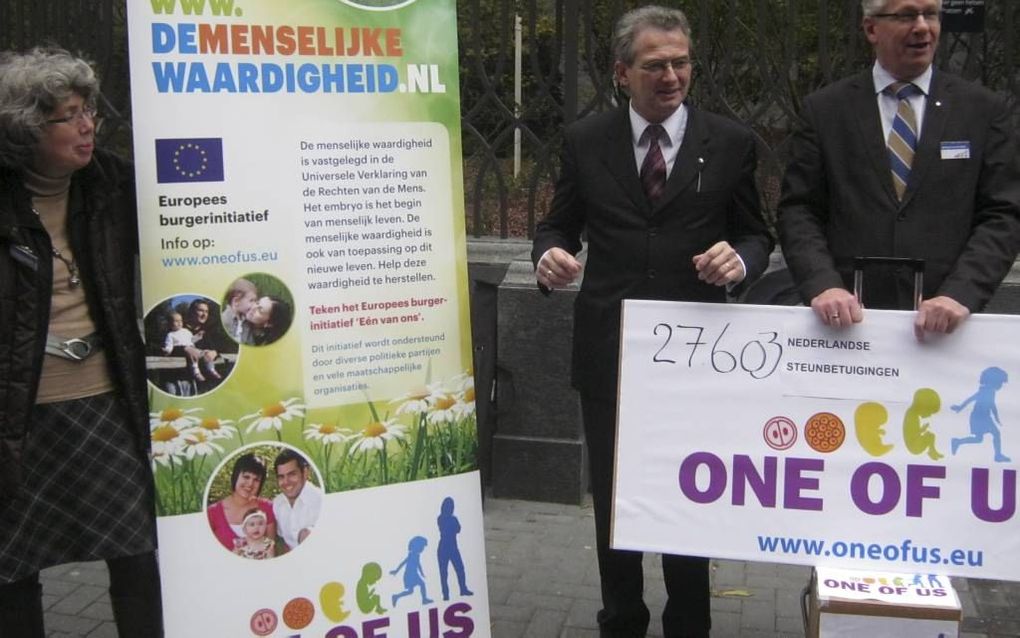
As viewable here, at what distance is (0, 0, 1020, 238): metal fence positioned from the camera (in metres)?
4.89

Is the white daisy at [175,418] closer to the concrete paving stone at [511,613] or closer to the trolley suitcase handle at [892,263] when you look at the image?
the concrete paving stone at [511,613]

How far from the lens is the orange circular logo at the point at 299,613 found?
2.98 m

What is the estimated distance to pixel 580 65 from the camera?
17.2ft

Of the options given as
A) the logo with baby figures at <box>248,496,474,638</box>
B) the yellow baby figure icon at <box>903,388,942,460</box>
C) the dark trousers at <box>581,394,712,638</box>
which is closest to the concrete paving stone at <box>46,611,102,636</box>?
the logo with baby figures at <box>248,496,474,638</box>

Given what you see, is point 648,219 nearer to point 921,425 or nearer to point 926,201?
point 926,201

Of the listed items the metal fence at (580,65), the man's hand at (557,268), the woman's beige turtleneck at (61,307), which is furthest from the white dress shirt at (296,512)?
the metal fence at (580,65)

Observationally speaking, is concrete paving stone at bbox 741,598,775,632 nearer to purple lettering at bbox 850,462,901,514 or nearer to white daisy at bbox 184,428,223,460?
purple lettering at bbox 850,462,901,514

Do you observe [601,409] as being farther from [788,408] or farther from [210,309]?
[210,309]

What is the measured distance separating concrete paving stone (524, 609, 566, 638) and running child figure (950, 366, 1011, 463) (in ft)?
5.37

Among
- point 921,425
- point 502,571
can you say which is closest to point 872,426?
point 921,425

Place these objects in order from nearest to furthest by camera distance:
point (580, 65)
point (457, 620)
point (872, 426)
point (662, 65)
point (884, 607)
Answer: point (884, 607), point (872, 426), point (662, 65), point (457, 620), point (580, 65)

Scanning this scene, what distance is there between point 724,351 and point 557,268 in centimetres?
52

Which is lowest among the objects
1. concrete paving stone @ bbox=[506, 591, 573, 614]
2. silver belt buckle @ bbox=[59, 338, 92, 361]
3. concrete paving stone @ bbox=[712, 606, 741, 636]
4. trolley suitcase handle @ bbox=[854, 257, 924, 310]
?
concrete paving stone @ bbox=[712, 606, 741, 636]

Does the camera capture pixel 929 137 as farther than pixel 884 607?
Yes
